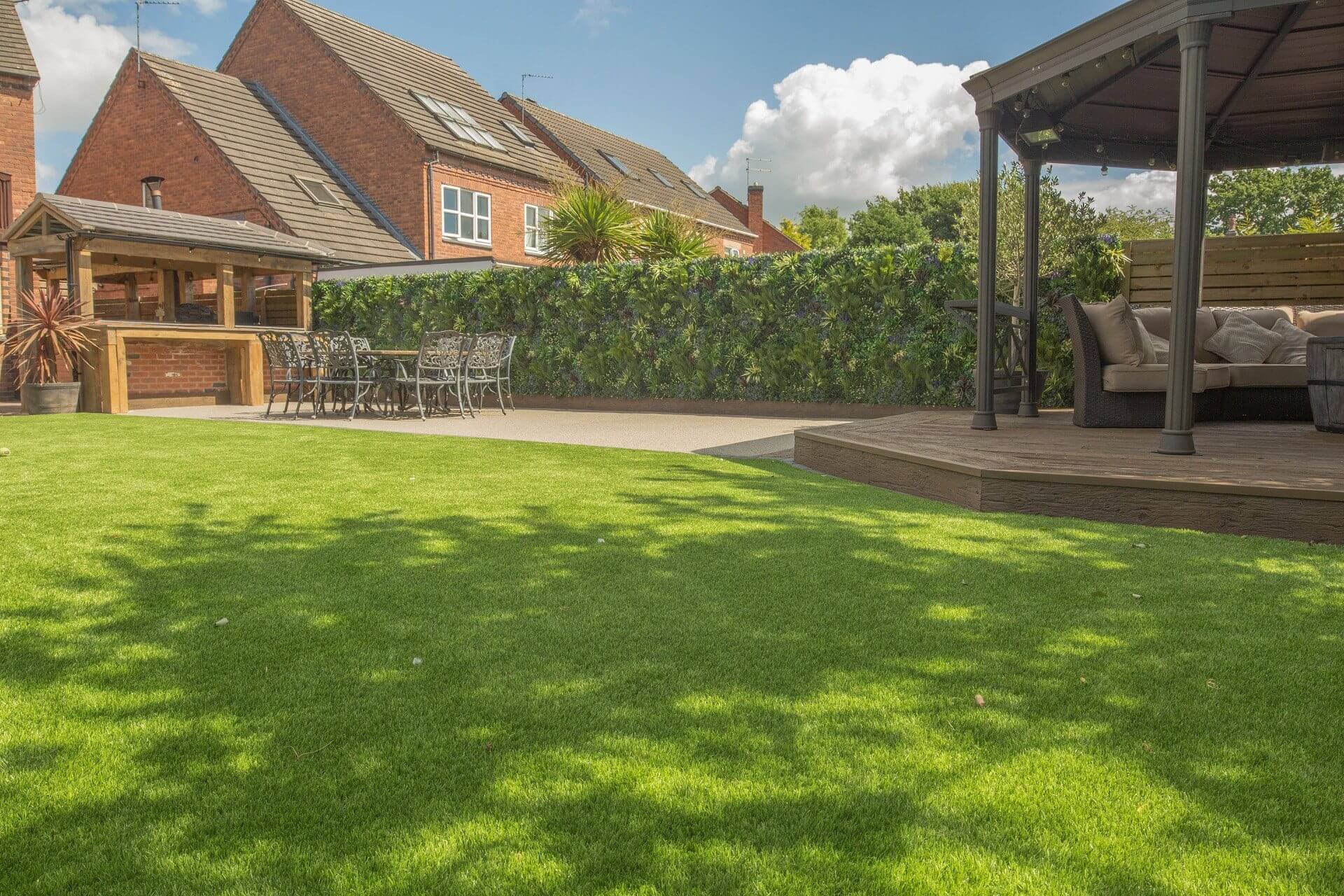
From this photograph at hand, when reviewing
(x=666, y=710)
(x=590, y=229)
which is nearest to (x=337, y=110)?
(x=590, y=229)

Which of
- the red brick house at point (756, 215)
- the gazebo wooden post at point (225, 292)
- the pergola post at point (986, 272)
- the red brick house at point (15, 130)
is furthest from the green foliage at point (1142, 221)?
the red brick house at point (15, 130)

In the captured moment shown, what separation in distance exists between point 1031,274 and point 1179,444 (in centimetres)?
358

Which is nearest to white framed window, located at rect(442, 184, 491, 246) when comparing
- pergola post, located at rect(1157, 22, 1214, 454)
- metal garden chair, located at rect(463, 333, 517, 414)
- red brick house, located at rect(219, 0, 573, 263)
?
red brick house, located at rect(219, 0, 573, 263)

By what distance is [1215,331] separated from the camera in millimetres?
8820

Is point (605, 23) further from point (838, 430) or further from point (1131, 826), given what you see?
point (1131, 826)

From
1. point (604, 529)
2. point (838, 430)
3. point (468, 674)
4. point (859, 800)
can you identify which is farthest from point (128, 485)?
point (859, 800)

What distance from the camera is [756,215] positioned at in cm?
4622

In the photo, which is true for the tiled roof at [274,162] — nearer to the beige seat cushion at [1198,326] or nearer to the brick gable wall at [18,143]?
the brick gable wall at [18,143]

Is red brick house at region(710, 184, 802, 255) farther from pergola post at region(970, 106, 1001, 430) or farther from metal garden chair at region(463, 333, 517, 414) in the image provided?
pergola post at region(970, 106, 1001, 430)

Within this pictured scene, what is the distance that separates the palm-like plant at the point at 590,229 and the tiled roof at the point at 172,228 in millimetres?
3979

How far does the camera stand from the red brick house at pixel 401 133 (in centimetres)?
2369

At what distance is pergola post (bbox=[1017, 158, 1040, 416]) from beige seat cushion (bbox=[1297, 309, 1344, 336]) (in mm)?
2517

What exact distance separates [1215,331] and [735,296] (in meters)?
6.08

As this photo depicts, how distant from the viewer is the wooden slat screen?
1051 centimetres
